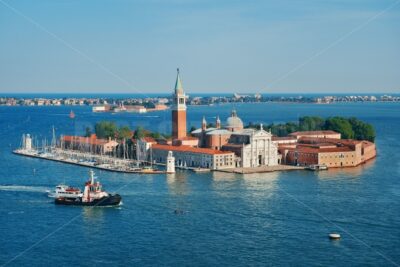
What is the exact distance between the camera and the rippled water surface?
40.7 feet

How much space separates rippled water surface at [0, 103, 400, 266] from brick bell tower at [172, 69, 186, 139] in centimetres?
563

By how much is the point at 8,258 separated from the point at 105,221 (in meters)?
3.33

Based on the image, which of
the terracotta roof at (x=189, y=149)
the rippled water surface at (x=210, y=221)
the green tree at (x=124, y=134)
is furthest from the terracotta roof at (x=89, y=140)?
the rippled water surface at (x=210, y=221)

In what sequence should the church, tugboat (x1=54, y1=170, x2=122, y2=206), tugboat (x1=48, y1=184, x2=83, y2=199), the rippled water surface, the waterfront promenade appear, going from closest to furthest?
1. the rippled water surface
2. tugboat (x1=54, y1=170, x2=122, y2=206)
3. tugboat (x1=48, y1=184, x2=83, y2=199)
4. the waterfront promenade
5. the church

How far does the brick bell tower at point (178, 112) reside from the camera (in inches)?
1105

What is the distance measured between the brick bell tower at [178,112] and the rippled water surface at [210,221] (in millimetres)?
5630

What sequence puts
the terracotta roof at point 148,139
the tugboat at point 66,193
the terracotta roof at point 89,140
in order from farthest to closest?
1. the terracotta roof at point 89,140
2. the terracotta roof at point 148,139
3. the tugboat at point 66,193

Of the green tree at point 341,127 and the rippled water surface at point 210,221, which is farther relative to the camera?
the green tree at point 341,127

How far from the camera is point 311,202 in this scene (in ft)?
56.2

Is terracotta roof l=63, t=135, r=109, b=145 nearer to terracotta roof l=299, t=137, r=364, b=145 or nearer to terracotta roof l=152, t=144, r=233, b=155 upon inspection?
terracotta roof l=152, t=144, r=233, b=155

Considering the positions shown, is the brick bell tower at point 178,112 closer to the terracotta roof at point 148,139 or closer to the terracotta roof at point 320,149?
the terracotta roof at point 148,139

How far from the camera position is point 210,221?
15.0m

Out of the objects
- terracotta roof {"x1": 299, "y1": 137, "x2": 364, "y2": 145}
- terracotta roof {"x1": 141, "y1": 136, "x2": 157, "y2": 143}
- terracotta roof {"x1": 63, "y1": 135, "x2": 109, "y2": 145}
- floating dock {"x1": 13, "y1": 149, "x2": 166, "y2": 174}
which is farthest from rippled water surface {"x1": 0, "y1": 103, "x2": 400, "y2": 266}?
terracotta roof {"x1": 63, "y1": 135, "x2": 109, "y2": 145}

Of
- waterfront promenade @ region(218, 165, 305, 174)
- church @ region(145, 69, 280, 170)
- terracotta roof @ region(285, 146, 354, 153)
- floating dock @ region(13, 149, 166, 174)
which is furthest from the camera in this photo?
terracotta roof @ region(285, 146, 354, 153)
